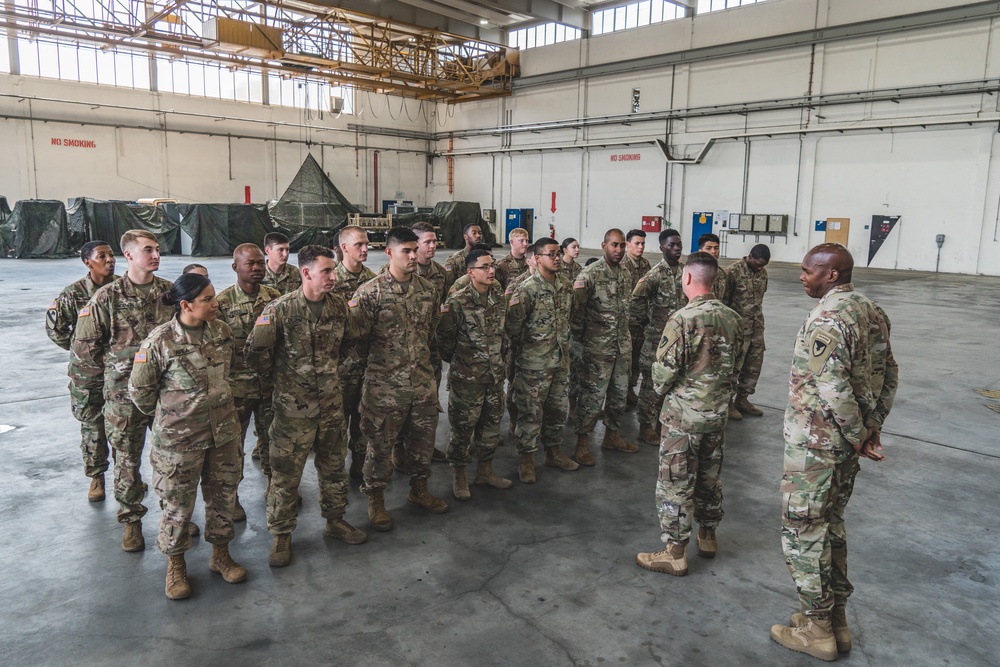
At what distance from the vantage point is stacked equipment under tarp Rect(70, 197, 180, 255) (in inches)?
827

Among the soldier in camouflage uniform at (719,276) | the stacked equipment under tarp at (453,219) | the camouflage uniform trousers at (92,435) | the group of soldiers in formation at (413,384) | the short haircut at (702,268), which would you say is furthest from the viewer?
the stacked equipment under tarp at (453,219)

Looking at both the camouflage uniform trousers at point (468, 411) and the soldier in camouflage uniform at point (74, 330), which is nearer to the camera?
the soldier in camouflage uniform at point (74, 330)

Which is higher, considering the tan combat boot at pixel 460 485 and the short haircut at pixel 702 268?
the short haircut at pixel 702 268

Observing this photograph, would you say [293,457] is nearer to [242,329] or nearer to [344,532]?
[344,532]

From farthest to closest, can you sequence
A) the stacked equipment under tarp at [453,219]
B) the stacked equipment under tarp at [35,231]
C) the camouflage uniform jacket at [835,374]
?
1. the stacked equipment under tarp at [453,219]
2. the stacked equipment under tarp at [35,231]
3. the camouflage uniform jacket at [835,374]

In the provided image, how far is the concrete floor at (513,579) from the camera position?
3.14 m

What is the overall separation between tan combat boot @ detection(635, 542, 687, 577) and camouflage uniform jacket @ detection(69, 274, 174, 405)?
3.20m

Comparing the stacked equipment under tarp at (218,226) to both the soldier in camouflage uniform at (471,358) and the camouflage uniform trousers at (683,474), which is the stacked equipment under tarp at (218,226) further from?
the camouflage uniform trousers at (683,474)

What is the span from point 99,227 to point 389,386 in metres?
21.1

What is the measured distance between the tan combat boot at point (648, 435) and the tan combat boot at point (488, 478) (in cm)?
160

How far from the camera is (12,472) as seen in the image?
5117 millimetres

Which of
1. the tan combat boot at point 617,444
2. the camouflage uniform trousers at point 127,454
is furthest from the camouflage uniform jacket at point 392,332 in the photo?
the tan combat boot at point 617,444

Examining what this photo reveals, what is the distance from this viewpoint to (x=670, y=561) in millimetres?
3814

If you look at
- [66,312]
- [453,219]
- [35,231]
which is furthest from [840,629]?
[453,219]
